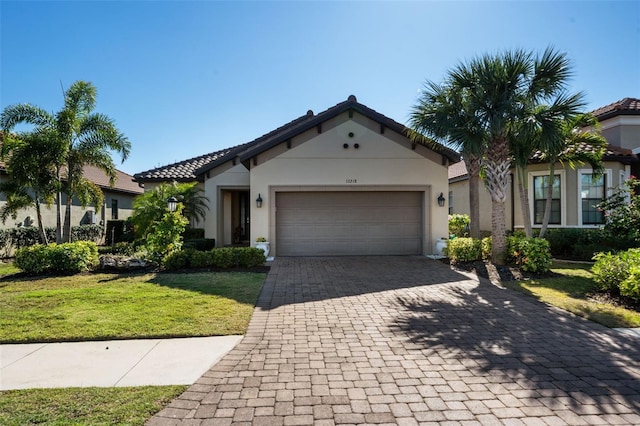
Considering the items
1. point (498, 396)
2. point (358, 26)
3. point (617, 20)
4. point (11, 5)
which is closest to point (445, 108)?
point (358, 26)

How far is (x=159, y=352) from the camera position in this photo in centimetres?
447

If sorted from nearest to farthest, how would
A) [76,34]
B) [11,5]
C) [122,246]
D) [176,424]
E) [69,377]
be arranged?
[176,424]
[69,377]
[11,5]
[76,34]
[122,246]

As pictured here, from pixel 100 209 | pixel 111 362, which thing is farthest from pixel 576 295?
pixel 100 209

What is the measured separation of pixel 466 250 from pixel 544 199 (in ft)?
21.4

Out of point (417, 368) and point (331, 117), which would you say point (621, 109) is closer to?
point (331, 117)

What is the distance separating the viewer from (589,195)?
14.1 m

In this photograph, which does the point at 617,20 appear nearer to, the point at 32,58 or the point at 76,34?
the point at 76,34

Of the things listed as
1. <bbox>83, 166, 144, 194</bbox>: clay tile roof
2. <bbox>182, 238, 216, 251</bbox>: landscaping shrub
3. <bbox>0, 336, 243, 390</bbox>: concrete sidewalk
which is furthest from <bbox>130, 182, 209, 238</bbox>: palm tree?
<bbox>83, 166, 144, 194</bbox>: clay tile roof

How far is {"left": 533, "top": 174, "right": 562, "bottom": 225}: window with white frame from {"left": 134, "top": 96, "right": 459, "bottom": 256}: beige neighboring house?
4.90 m

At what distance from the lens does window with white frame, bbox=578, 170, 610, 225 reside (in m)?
14.0

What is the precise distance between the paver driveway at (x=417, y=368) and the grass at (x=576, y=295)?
0.50 meters

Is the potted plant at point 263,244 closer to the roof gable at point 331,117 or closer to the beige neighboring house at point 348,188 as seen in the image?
the beige neighboring house at point 348,188

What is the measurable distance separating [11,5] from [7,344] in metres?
8.84

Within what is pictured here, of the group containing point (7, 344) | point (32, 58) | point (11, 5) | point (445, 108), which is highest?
point (11, 5)
